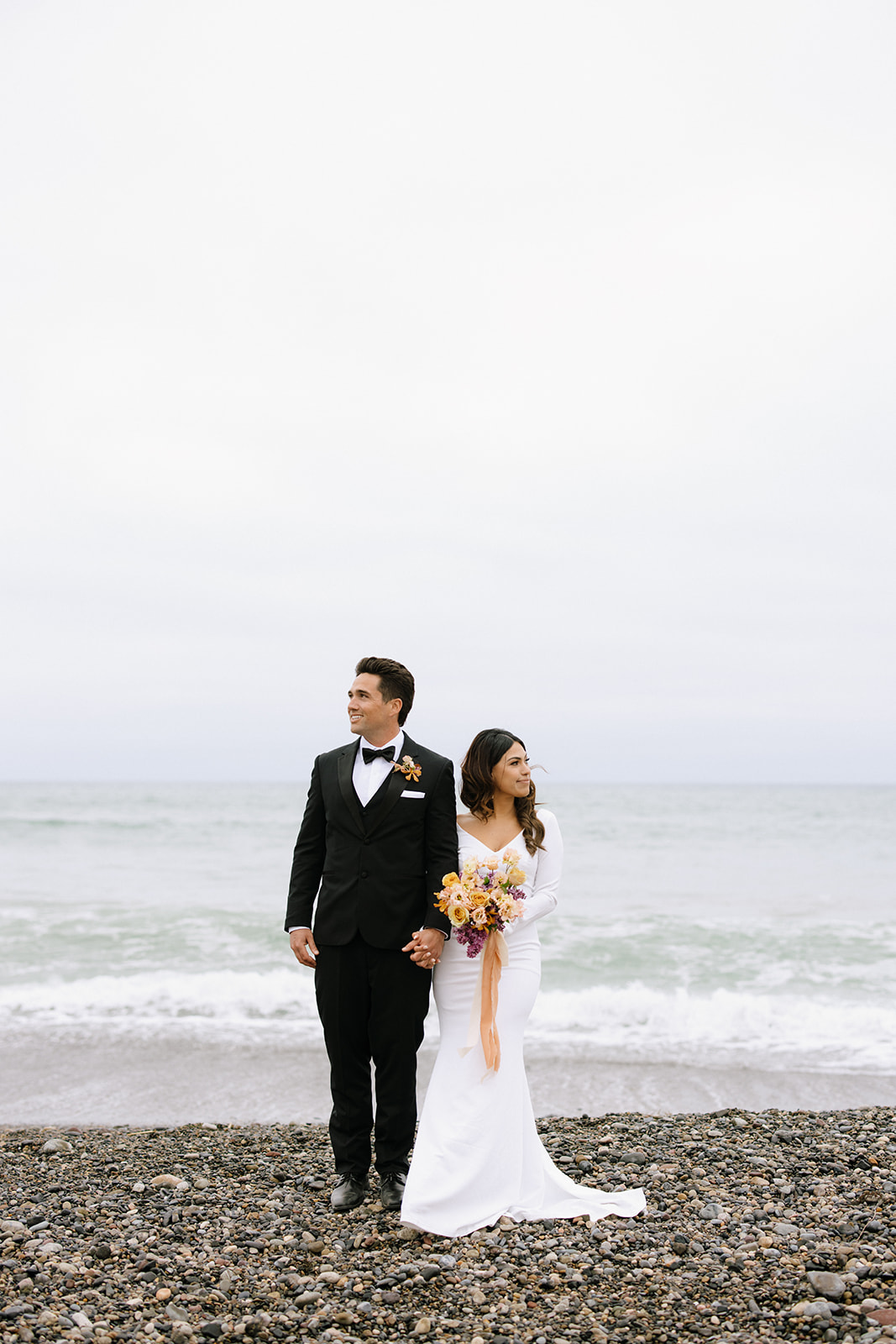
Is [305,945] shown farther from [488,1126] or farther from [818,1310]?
[818,1310]

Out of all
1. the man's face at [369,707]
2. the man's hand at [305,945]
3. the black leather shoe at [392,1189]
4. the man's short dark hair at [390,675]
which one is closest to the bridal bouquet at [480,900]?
the man's hand at [305,945]

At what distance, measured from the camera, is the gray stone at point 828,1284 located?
11.6 ft

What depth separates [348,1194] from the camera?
4.59 meters

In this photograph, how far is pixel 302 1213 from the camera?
4531mm

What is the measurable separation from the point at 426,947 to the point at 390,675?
1293mm

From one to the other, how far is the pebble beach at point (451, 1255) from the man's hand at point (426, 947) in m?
1.14

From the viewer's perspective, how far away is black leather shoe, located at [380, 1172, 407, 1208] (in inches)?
178

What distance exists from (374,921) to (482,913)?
21.6 inches

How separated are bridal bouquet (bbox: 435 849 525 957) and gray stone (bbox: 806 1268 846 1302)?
5.74 feet

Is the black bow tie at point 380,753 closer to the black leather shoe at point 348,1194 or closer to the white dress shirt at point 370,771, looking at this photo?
the white dress shirt at point 370,771

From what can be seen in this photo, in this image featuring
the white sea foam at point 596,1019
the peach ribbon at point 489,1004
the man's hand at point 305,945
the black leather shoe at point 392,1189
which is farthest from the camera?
the white sea foam at point 596,1019

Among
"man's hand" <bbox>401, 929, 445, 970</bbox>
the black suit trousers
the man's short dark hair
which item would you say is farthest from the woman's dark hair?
the black suit trousers

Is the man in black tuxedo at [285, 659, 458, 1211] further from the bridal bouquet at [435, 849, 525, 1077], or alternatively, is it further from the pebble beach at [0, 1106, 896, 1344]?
the pebble beach at [0, 1106, 896, 1344]

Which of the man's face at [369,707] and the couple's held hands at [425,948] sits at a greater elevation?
the man's face at [369,707]
